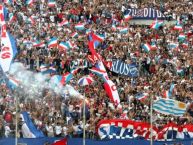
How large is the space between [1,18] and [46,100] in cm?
865

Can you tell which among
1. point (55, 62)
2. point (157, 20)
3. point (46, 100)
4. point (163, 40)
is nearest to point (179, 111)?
point (46, 100)

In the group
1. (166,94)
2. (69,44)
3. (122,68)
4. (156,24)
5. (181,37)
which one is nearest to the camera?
(166,94)

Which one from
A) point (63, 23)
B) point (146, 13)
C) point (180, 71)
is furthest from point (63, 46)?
point (146, 13)

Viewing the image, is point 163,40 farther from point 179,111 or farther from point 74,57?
point 179,111

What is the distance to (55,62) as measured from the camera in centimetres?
5369

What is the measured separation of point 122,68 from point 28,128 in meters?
13.3

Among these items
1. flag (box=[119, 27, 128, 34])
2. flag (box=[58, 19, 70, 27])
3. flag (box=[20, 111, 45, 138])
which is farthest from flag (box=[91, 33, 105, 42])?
flag (box=[20, 111, 45, 138])

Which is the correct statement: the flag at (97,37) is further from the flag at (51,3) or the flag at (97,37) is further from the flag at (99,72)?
the flag at (51,3)

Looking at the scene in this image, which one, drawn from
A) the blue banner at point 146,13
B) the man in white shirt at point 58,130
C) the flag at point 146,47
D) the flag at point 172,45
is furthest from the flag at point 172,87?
the blue banner at point 146,13

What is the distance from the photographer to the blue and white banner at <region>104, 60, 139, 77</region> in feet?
181

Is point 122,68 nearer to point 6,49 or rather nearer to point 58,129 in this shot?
point 6,49

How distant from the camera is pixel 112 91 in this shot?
50812mm

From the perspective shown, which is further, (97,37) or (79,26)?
(79,26)

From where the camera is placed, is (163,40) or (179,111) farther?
(163,40)
